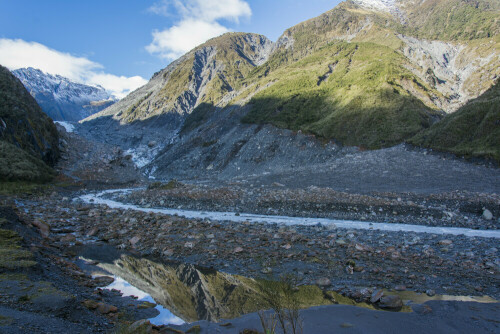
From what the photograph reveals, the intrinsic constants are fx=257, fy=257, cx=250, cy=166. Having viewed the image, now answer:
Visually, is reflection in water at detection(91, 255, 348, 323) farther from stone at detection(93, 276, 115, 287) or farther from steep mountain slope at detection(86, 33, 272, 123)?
steep mountain slope at detection(86, 33, 272, 123)

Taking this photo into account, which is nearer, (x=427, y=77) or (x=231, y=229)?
(x=231, y=229)

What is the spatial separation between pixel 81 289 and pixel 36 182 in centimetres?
2851

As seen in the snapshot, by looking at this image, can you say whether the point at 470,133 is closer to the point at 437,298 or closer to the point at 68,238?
the point at 437,298

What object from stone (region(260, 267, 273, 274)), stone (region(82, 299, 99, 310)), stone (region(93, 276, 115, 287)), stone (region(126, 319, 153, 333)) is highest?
stone (region(126, 319, 153, 333))

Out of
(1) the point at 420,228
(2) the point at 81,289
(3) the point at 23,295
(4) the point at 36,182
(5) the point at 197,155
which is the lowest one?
(1) the point at 420,228

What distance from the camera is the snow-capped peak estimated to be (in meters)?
150

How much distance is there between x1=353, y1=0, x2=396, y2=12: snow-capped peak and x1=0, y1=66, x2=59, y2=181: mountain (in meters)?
173

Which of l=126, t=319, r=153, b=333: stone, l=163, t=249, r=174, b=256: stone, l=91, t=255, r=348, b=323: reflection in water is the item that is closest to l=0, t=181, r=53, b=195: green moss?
l=91, t=255, r=348, b=323: reflection in water

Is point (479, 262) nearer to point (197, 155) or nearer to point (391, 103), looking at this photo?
point (391, 103)

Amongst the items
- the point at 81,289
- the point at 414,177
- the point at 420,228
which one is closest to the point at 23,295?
the point at 81,289

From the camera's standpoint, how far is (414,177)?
24672mm

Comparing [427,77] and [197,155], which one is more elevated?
[427,77]

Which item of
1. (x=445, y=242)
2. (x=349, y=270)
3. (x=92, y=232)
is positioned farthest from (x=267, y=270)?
(x=92, y=232)

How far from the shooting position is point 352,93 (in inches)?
1973
